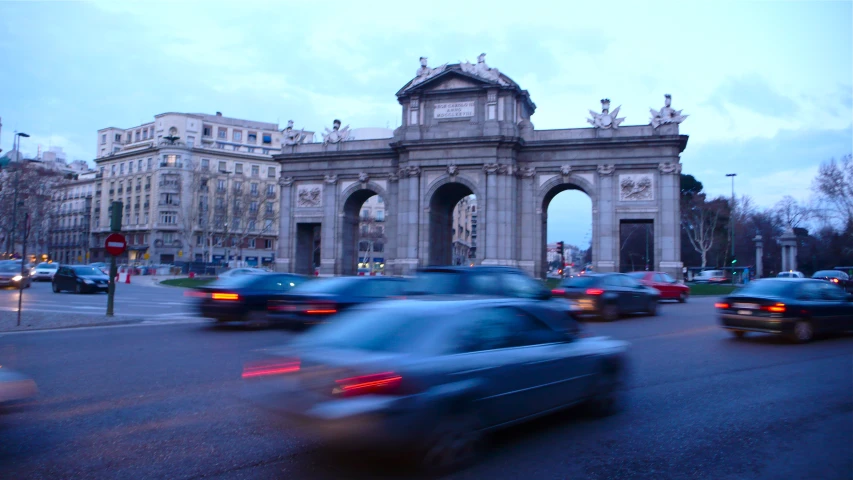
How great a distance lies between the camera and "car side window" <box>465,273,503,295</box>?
12883 millimetres

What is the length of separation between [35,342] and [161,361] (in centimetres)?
459

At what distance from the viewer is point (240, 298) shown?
16.1 meters

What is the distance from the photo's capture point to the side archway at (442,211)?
42188mm

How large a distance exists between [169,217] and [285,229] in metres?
41.4

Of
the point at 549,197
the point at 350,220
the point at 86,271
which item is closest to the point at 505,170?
the point at 549,197

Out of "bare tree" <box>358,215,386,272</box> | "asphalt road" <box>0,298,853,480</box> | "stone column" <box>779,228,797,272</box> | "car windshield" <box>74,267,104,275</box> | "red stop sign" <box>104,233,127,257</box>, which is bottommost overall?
"asphalt road" <box>0,298,853,480</box>

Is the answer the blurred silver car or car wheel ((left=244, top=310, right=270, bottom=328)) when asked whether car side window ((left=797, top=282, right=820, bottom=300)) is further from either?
car wheel ((left=244, top=310, right=270, bottom=328))

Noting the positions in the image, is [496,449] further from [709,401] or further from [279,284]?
[279,284]

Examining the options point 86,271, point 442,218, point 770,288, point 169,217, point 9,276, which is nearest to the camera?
point 770,288

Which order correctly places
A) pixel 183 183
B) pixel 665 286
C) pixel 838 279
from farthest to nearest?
1. pixel 183 183
2. pixel 838 279
3. pixel 665 286

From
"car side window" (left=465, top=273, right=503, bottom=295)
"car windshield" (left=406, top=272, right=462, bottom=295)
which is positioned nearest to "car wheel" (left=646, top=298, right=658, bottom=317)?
"car side window" (left=465, top=273, right=503, bottom=295)

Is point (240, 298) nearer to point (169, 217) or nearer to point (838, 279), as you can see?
point (838, 279)

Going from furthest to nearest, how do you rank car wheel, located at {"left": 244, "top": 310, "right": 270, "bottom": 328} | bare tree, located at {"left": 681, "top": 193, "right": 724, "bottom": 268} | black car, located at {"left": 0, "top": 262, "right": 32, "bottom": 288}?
bare tree, located at {"left": 681, "top": 193, "right": 724, "bottom": 268} < black car, located at {"left": 0, "top": 262, "right": 32, "bottom": 288} < car wheel, located at {"left": 244, "top": 310, "right": 270, "bottom": 328}

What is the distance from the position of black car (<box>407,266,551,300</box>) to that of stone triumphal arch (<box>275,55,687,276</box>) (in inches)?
1026
